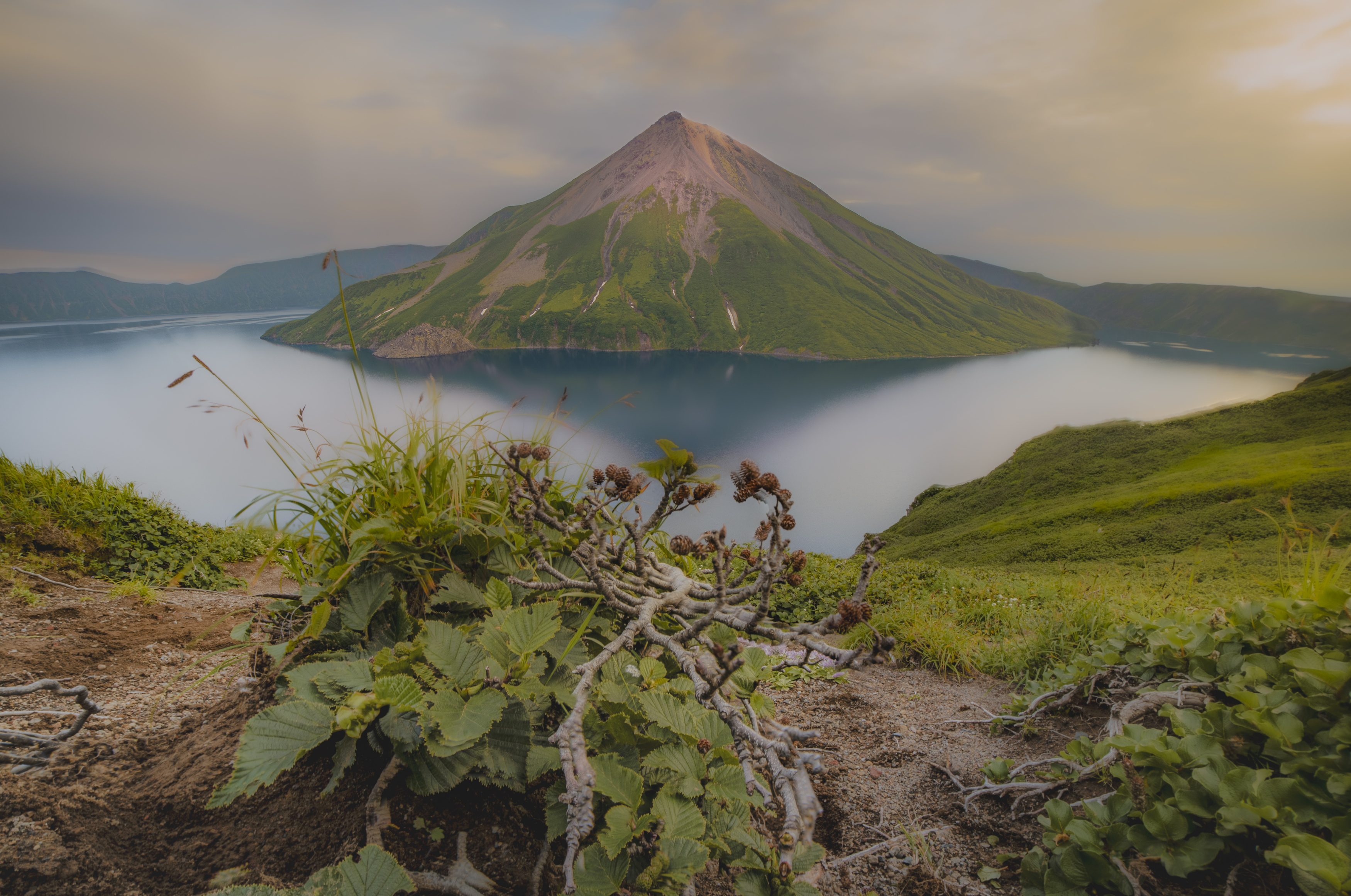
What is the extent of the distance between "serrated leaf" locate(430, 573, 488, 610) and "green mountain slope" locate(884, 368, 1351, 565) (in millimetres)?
20050

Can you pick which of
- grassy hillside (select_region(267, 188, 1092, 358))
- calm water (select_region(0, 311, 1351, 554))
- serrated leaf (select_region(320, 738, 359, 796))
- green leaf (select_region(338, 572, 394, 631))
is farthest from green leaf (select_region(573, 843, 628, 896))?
grassy hillside (select_region(267, 188, 1092, 358))

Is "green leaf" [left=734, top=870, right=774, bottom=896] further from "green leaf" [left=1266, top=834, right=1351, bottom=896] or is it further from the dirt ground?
"green leaf" [left=1266, top=834, right=1351, bottom=896]

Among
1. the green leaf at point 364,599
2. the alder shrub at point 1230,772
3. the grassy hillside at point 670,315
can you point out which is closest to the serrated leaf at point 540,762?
the green leaf at point 364,599

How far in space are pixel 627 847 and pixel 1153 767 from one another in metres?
1.80

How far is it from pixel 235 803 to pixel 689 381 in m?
116

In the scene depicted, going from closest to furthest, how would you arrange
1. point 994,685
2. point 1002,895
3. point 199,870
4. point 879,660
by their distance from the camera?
point 879,660
point 199,870
point 1002,895
point 994,685

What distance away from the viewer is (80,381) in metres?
60.5

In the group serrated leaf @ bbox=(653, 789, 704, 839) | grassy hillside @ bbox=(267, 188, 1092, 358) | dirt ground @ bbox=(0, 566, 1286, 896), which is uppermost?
grassy hillside @ bbox=(267, 188, 1092, 358)

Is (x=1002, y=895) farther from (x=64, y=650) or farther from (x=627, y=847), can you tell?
(x=64, y=650)

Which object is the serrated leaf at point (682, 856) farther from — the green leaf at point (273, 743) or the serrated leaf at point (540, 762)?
the green leaf at point (273, 743)

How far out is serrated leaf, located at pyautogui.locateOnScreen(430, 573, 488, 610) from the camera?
6.87ft

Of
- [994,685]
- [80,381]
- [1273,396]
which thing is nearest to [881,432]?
[1273,396]

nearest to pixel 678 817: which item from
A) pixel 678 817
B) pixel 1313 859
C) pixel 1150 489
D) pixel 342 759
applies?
pixel 678 817

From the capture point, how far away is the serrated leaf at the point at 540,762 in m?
1.56
